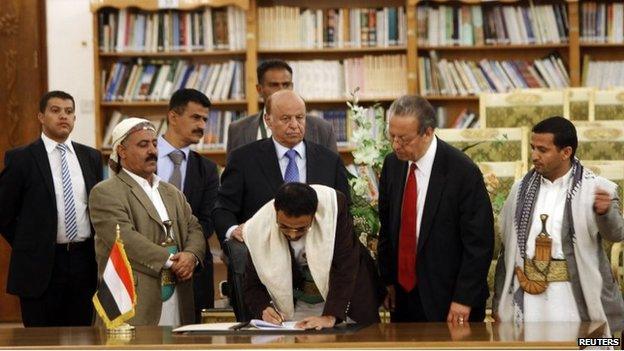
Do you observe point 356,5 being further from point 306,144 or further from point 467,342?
point 467,342

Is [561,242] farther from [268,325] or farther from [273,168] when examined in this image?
[273,168]

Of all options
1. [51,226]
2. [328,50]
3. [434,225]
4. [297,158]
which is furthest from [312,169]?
[328,50]

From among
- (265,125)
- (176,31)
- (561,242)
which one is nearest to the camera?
(561,242)

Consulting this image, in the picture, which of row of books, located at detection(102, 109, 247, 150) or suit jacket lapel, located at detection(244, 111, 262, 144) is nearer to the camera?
suit jacket lapel, located at detection(244, 111, 262, 144)

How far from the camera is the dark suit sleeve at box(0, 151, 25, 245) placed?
662 cm

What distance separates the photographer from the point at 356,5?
10078 mm

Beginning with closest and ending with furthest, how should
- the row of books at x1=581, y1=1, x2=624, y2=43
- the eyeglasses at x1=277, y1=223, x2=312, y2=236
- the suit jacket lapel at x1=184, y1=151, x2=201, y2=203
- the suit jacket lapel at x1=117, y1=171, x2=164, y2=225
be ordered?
1. the eyeglasses at x1=277, y1=223, x2=312, y2=236
2. the suit jacket lapel at x1=117, y1=171, x2=164, y2=225
3. the suit jacket lapel at x1=184, y1=151, x2=201, y2=203
4. the row of books at x1=581, y1=1, x2=624, y2=43

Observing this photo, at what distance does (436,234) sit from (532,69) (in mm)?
4561

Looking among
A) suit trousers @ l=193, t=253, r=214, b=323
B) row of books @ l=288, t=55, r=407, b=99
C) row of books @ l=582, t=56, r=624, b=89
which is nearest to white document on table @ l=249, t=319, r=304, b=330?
suit trousers @ l=193, t=253, r=214, b=323

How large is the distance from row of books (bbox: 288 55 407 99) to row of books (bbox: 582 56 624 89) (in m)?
1.38

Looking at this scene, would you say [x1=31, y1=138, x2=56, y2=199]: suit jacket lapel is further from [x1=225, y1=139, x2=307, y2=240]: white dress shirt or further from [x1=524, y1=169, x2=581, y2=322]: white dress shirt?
[x1=524, y1=169, x2=581, y2=322]: white dress shirt

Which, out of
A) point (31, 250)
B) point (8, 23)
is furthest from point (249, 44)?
point (31, 250)

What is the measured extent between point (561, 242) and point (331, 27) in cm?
474

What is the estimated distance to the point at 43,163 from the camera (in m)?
6.65
